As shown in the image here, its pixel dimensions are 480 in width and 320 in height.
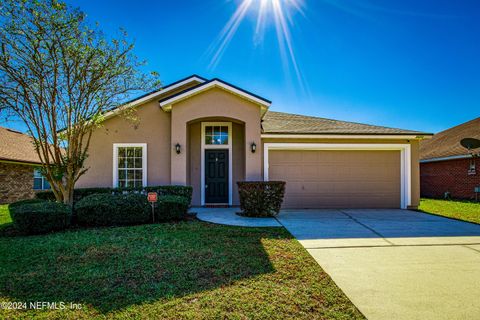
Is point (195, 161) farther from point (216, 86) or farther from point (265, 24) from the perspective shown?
point (265, 24)

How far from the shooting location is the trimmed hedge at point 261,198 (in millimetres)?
8617

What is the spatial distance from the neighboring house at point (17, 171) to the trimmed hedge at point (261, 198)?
11.3 metres

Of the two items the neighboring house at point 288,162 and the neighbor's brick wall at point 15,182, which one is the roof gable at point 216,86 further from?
the neighbor's brick wall at point 15,182

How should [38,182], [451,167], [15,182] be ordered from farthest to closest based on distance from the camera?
[38,182] < [451,167] < [15,182]

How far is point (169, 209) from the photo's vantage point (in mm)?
7930

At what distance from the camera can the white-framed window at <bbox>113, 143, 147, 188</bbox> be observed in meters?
10.6

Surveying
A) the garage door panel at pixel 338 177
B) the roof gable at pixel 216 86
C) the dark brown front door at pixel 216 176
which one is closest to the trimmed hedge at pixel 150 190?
the dark brown front door at pixel 216 176

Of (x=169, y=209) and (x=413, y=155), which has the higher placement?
(x=413, y=155)

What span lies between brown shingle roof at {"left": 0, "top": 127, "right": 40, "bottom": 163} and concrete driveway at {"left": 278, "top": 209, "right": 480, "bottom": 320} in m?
14.5

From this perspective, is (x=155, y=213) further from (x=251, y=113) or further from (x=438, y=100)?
(x=438, y=100)

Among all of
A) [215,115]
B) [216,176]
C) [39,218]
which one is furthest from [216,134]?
[39,218]

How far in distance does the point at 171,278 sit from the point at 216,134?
776cm

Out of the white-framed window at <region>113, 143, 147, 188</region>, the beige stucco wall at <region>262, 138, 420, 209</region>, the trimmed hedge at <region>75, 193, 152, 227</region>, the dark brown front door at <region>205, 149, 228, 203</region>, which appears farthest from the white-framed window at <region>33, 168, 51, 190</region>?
the beige stucco wall at <region>262, 138, 420, 209</region>

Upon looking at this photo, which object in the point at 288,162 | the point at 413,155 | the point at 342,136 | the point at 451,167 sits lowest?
the point at 451,167
